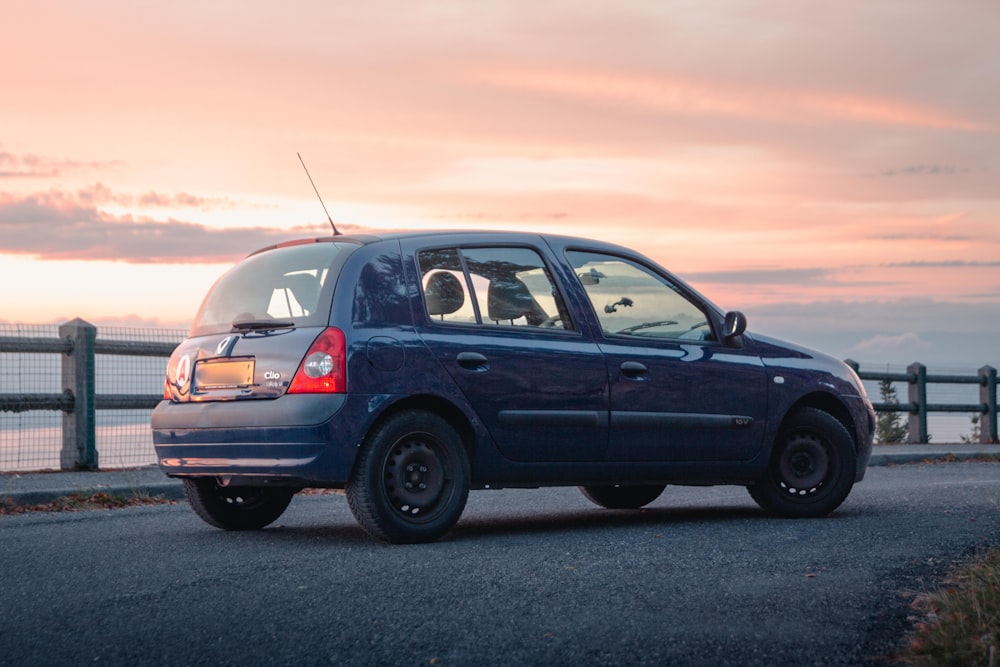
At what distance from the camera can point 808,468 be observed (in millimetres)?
8016

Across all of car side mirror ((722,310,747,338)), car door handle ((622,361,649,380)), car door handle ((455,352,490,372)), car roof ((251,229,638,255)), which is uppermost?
car roof ((251,229,638,255))

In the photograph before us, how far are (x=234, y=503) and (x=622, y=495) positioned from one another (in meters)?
2.84

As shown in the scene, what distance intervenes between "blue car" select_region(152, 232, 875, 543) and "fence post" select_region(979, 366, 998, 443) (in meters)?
13.9

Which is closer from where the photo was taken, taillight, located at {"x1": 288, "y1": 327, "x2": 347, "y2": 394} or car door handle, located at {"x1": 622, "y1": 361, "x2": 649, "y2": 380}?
taillight, located at {"x1": 288, "y1": 327, "x2": 347, "y2": 394}

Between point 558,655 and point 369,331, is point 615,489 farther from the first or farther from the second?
point 558,655

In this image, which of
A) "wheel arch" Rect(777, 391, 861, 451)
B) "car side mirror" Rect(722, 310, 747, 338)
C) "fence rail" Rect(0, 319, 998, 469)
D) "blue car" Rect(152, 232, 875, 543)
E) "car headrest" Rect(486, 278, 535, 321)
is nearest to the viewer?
"blue car" Rect(152, 232, 875, 543)

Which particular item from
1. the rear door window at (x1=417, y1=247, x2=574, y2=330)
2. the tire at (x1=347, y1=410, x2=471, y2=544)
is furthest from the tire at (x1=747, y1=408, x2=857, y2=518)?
the tire at (x1=347, y1=410, x2=471, y2=544)

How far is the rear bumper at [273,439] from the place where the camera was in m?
6.19

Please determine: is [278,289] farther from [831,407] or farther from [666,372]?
[831,407]

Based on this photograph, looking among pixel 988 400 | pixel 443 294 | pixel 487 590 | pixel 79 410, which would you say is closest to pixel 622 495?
pixel 443 294

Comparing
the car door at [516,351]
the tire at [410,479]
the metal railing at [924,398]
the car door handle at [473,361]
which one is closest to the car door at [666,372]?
the car door at [516,351]

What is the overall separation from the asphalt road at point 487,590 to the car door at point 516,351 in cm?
58

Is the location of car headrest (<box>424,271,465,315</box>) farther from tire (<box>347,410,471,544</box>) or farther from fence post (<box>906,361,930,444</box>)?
fence post (<box>906,361,930,444</box>)

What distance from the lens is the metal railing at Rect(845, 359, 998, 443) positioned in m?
20.0
